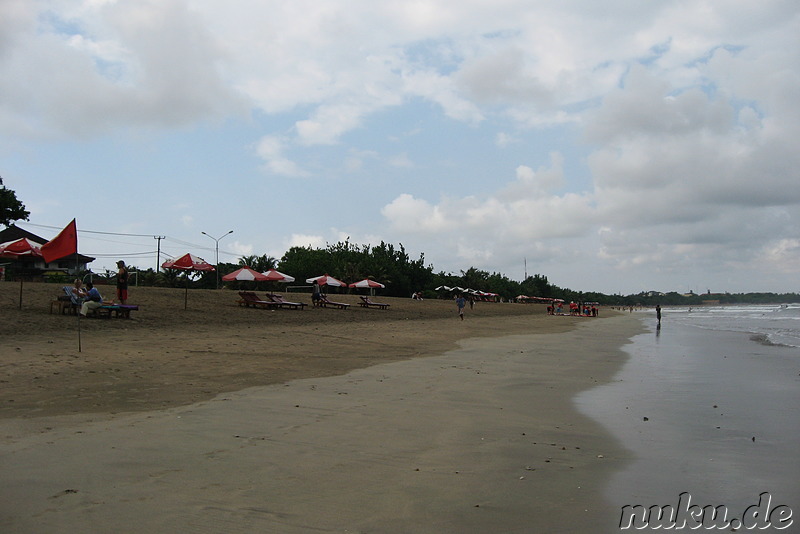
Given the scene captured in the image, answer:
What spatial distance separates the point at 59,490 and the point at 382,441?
3.06 meters

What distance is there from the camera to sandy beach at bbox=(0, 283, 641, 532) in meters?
4.23

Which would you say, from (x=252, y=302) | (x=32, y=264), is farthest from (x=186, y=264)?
(x=32, y=264)

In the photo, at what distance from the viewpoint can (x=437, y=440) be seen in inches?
255

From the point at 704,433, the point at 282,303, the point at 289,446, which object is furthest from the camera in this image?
the point at 282,303

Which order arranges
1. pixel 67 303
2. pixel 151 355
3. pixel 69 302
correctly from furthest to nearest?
pixel 69 302 → pixel 67 303 → pixel 151 355

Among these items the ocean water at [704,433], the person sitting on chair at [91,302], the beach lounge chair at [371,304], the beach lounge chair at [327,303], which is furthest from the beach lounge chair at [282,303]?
the ocean water at [704,433]

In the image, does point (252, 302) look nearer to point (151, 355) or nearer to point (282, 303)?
point (282, 303)

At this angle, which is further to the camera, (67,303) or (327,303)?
(327,303)

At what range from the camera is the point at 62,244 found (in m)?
13.8

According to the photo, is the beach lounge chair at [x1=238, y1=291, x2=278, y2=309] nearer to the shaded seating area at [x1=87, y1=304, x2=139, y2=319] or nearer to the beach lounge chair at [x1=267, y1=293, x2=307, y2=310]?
the beach lounge chair at [x1=267, y1=293, x2=307, y2=310]

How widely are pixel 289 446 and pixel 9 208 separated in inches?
1868

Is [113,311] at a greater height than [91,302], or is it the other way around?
[91,302]

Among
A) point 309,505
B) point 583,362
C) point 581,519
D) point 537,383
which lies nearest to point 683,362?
point 583,362

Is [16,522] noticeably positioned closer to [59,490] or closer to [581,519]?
[59,490]
